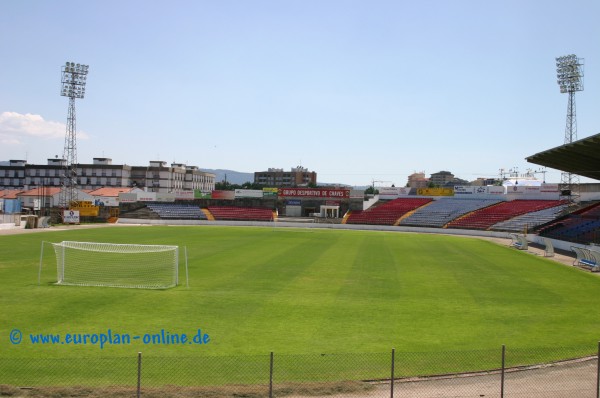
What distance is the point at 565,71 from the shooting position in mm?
62250

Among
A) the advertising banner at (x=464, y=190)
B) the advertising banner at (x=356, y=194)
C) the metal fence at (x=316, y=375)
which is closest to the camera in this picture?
the metal fence at (x=316, y=375)

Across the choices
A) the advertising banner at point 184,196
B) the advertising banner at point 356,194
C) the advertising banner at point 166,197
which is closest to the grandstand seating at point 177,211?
the advertising banner at point 184,196

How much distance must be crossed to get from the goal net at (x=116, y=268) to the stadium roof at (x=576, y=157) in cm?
2674

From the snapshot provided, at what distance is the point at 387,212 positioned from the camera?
84.5 m

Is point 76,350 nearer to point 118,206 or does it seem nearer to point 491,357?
point 491,357

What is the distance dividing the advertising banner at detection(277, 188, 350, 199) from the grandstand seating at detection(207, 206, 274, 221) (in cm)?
523

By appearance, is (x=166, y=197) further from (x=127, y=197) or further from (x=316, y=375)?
(x=316, y=375)

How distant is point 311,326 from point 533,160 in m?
36.1

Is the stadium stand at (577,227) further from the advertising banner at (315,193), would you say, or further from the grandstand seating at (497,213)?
the advertising banner at (315,193)

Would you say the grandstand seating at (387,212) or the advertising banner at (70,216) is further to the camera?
the grandstand seating at (387,212)

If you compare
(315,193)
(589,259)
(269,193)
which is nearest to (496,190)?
(315,193)

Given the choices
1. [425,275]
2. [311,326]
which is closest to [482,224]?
[425,275]

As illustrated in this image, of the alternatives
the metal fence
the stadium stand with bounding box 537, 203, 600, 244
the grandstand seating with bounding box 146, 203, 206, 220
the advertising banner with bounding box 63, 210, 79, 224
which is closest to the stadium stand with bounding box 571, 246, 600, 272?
the stadium stand with bounding box 537, 203, 600, 244

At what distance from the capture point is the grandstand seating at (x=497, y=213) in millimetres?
69750
